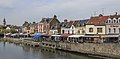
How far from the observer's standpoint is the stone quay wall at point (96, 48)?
140ft

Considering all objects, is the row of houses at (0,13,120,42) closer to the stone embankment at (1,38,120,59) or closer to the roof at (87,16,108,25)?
the roof at (87,16,108,25)

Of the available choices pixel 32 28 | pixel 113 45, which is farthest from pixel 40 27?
pixel 113 45

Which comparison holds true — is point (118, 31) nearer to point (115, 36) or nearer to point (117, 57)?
point (115, 36)

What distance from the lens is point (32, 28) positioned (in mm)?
116500

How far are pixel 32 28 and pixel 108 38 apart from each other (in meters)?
64.6

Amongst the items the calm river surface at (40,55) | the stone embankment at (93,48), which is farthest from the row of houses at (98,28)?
the calm river surface at (40,55)

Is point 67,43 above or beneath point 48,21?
beneath

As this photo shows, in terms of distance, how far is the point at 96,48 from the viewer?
156 ft

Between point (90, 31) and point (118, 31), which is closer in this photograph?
point (118, 31)

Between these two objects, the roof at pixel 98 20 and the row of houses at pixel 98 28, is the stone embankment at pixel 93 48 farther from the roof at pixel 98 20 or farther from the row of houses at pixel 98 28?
the roof at pixel 98 20

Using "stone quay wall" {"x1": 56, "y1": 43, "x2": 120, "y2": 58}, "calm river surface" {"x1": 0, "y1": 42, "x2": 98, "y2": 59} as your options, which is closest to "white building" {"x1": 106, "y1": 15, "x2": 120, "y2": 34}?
"stone quay wall" {"x1": 56, "y1": 43, "x2": 120, "y2": 58}

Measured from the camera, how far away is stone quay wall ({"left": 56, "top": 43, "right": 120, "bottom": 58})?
140ft

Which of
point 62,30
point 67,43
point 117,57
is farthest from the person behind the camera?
point 62,30

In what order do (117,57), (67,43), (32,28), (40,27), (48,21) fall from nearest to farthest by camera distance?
(117,57) → (67,43) → (48,21) → (40,27) → (32,28)
